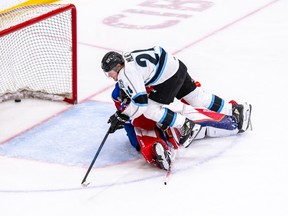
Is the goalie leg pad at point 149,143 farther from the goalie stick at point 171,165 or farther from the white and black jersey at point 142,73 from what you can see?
the white and black jersey at point 142,73

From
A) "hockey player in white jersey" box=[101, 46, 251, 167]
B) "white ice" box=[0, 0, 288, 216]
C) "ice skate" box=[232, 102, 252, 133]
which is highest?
"hockey player in white jersey" box=[101, 46, 251, 167]

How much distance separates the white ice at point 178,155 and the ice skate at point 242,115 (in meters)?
0.06

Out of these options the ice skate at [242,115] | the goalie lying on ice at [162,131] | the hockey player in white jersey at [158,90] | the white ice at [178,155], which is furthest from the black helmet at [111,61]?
the ice skate at [242,115]

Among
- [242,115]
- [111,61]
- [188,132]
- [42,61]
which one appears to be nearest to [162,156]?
[188,132]

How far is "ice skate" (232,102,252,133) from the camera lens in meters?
4.00

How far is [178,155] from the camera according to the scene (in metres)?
3.81

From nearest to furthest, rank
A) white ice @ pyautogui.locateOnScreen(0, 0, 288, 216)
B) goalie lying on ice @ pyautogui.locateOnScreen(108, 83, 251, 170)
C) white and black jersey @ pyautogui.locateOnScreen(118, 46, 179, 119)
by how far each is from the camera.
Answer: white ice @ pyautogui.locateOnScreen(0, 0, 288, 216), white and black jersey @ pyautogui.locateOnScreen(118, 46, 179, 119), goalie lying on ice @ pyautogui.locateOnScreen(108, 83, 251, 170)

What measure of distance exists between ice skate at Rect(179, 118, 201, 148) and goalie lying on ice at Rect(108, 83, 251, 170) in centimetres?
8

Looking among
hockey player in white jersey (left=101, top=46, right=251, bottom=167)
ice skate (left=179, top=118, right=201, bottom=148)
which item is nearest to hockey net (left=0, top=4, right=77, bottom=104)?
hockey player in white jersey (left=101, top=46, right=251, bottom=167)

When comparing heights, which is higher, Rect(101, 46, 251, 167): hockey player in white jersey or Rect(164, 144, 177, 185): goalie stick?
Rect(101, 46, 251, 167): hockey player in white jersey

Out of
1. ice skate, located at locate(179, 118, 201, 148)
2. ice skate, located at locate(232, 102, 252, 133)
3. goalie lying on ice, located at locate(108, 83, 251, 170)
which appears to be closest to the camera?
goalie lying on ice, located at locate(108, 83, 251, 170)

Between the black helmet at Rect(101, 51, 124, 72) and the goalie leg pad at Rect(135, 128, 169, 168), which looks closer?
the black helmet at Rect(101, 51, 124, 72)

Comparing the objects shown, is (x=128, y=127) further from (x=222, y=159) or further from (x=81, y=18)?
(x=81, y=18)

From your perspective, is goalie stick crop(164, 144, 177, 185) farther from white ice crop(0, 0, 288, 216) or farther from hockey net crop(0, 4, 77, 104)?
hockey net crop(0, 4, 77, 104)
